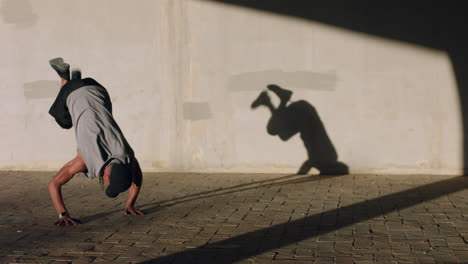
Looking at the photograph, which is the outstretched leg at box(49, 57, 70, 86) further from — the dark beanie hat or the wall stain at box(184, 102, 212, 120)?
the wall stain at box(184, 102, 212, 120)

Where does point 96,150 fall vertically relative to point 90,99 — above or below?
below

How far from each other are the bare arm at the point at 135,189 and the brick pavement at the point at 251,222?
0.14 metres

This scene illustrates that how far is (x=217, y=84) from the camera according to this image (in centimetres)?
1139

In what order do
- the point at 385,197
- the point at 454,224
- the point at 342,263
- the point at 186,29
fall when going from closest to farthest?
1. the point at 342,263
2. the point at 454,224
3. the point at 385,197
4. the point at 186,29

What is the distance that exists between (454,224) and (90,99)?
4.03 meters

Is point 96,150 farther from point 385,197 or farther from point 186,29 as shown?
point 186,29

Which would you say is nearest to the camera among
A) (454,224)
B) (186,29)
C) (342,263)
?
(342,263)

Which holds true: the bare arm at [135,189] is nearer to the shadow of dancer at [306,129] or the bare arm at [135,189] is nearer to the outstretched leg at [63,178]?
the outstretched leg at [63,178]

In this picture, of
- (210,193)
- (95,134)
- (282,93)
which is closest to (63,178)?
(95,134)

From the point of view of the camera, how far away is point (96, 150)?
737cm

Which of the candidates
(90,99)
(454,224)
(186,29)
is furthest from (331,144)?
(90,99)

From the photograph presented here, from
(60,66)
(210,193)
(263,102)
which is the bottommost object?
(210,193)

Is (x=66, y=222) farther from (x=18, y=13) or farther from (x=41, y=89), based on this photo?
(x=18, y=13)

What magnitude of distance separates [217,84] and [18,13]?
3.62 m
